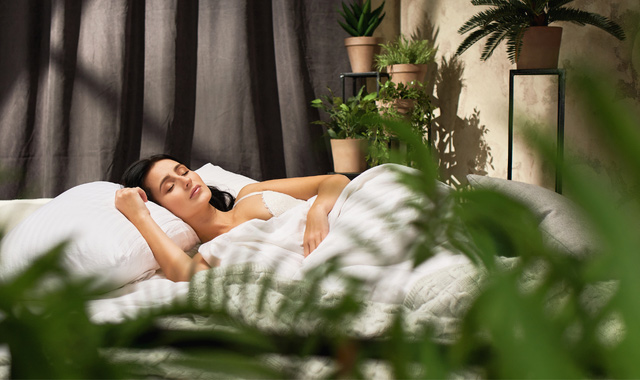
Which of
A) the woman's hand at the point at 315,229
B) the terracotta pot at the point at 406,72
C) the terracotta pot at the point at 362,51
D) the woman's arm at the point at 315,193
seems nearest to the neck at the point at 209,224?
the woman's arm at the point at 315,193

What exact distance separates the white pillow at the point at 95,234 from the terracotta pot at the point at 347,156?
1.38 meters

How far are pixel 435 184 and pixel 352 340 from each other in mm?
37

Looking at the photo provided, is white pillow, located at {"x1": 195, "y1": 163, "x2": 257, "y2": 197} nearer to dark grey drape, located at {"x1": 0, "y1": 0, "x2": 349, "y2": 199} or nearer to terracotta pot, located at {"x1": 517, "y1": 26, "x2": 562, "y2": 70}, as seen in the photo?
dark grey drape, located at {"x1": 0, "y1": 0, "x2": 349, "y2": 199}

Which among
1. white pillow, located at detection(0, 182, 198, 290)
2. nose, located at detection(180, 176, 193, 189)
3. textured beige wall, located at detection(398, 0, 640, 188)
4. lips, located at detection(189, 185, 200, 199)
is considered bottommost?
white pillow, located at detection(0, 182, 198, 290)

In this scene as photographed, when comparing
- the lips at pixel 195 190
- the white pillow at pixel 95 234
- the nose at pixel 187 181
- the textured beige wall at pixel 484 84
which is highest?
the textured beige wall at pixel 484 84

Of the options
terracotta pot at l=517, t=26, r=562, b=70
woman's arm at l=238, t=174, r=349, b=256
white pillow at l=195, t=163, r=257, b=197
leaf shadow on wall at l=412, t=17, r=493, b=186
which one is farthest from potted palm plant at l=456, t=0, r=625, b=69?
white pillow at l=195, t=163, r=257, b=197

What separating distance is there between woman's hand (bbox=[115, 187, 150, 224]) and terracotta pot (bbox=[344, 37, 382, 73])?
182 centimetres

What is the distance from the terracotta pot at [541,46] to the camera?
217 centimetres

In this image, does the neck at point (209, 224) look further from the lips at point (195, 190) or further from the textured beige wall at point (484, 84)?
the textured beige wall at point (484, 84)

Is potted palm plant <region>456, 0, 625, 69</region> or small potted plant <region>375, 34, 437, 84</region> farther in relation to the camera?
small potted plant <region>375, 34, 437, 84</region>

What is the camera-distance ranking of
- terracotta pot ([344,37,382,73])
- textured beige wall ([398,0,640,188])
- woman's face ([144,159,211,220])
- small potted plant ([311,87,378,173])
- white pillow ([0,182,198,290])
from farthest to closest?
terracotta pot ([344,37,382,73]) → small potted plant ([311,87,378,173]) → textured beige wall ([398,0,640,188]) → woman's face ([144,159,211,220]) → white pillow ([0,182,198,290])

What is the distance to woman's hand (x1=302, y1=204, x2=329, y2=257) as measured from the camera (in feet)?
5.53

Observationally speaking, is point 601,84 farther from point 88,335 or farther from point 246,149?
point 246,149

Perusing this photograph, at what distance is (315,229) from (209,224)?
404 millimetres
